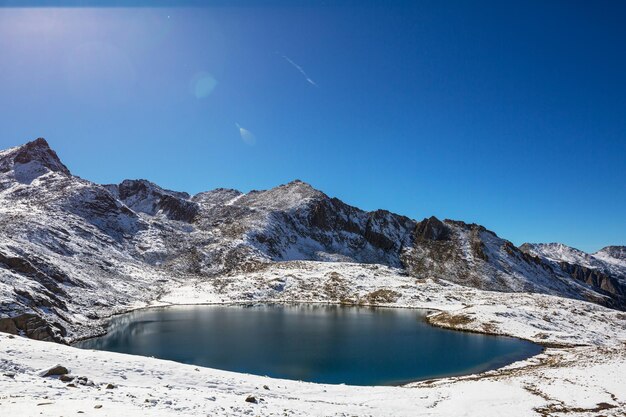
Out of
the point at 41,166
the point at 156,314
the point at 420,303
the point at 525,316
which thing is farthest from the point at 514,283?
the point at 41,166

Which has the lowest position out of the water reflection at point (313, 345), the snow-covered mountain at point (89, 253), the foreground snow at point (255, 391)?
the water reflection at point (313, 345)

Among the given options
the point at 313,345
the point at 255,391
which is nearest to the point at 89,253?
the point at 313,345

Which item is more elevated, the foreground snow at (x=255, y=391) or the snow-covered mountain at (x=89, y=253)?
the snow-covered mountain at (x=89, y=253)

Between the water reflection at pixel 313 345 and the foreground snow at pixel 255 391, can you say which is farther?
the water reflection at pixel 313 345

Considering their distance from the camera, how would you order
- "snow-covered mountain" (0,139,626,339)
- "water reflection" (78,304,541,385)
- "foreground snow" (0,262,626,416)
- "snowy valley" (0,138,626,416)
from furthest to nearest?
"snow-covered mountain" (0,139,626,339)
"water reflection" (78,304,541,385)
"snowy valley" (0,138,626,416)
"foreground snow" (0,262,626,416)

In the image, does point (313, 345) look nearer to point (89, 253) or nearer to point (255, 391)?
point (255, 391)

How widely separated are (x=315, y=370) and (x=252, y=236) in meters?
145

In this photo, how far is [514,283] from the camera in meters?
193

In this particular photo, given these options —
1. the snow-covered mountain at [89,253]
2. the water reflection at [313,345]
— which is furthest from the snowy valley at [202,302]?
the water reflection at [313,345]

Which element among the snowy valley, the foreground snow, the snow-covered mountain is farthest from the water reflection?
the snow-covered mountain

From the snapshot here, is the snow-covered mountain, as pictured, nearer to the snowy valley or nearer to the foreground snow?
the snowy valley

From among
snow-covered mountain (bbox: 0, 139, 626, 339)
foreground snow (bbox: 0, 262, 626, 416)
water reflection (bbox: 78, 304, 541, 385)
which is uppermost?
snow-covered mountain (bbox: 0, 139, 626, 339)

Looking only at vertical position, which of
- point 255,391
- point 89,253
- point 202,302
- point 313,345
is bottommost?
point 313,345

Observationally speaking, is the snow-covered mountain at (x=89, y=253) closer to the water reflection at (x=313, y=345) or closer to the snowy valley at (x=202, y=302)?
the snowy valley at (x=202, y=302)
